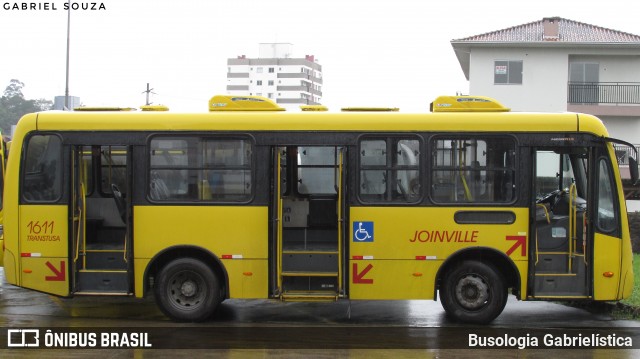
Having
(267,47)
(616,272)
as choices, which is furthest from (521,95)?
(267,47)

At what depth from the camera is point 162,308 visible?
36.1ft

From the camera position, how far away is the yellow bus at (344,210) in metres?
10.7

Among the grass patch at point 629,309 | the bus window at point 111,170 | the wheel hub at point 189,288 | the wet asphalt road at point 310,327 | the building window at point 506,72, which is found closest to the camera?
the wet asphalt road at point 310,327

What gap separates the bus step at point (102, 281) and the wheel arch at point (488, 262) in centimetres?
450

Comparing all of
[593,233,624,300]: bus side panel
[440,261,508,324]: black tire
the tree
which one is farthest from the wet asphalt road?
the tree

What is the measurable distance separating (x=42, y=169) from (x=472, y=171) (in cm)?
621

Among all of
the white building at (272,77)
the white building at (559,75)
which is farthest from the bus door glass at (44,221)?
the white building at (272,77)

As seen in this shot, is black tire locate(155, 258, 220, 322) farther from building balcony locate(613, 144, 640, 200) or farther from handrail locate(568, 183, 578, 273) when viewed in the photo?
building balcony locate(613, 144, 640, 200)

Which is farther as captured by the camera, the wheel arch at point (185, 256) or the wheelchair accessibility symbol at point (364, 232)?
the wheel arch at point (185, 256)

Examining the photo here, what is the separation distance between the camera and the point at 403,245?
423 inches

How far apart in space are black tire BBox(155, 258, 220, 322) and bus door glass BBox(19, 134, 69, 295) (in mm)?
1436

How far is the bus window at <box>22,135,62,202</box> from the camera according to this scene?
36.4ft

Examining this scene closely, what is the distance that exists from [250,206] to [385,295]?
2.28 m

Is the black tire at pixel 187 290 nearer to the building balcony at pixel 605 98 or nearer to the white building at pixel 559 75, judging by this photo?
the white building at pixel 559 75
